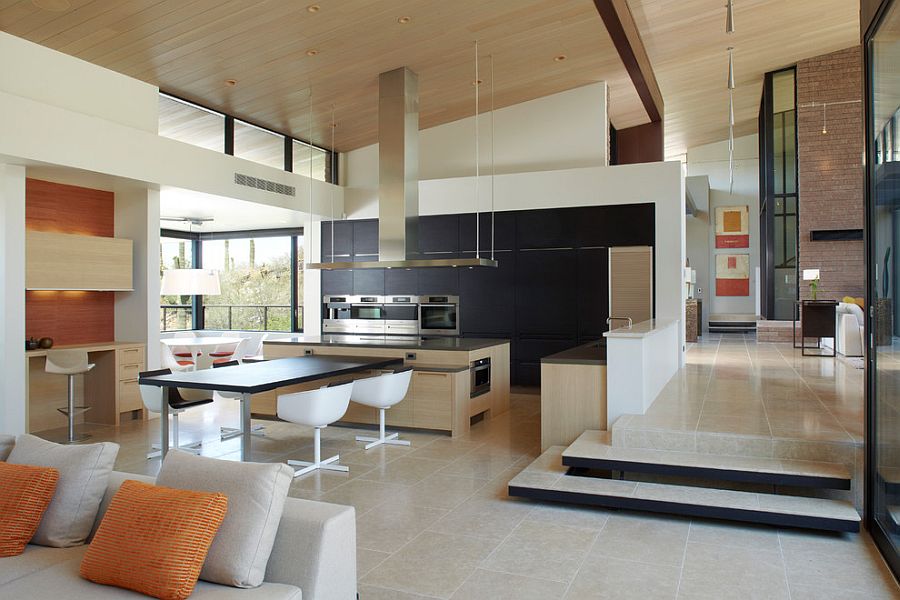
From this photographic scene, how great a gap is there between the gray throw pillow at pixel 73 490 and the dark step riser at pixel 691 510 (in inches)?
92.8

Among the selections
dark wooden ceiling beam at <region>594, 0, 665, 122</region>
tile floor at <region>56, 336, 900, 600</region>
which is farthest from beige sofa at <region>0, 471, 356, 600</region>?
dark wooden ceiling beam at <region>594, 0, 665, 122</region>

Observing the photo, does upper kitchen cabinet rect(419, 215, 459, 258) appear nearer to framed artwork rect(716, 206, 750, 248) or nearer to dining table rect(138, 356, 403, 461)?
dining table rect(138, 356, 403, 461)

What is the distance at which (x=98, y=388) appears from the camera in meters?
6.82

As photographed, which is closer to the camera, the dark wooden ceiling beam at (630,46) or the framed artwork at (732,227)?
the dark wooden ceiling beam at (630,46)

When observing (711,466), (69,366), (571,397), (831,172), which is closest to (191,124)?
(69,366)

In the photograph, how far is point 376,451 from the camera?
5.38m

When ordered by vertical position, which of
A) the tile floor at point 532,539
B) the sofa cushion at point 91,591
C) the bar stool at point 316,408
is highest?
the bar stool at point 316,408

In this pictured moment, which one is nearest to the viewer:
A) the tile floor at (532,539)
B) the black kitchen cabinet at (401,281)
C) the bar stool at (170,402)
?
the tile floor at (532,539)

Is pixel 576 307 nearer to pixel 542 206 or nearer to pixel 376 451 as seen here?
pixel 542 206

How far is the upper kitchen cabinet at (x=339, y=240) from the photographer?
381 inches

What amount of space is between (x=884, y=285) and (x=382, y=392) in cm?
354

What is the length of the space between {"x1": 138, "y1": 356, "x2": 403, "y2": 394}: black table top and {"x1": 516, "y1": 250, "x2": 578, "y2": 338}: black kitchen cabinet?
3023mm

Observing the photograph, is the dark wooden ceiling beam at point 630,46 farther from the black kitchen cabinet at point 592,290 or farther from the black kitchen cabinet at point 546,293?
the black kitchen cabinet at point 546,293

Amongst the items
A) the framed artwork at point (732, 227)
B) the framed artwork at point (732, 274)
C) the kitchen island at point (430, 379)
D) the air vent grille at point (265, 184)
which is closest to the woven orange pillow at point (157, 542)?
Answer: the kitchen island at point (430, 379)
